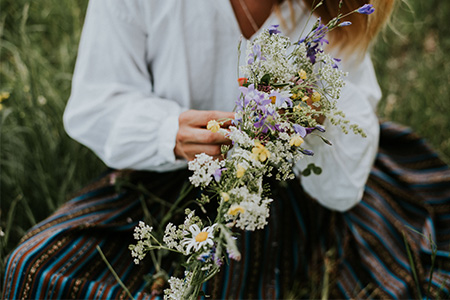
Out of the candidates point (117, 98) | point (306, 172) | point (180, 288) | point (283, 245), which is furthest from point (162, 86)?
point (180, 288)

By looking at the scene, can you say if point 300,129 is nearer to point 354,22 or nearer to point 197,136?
point 197,136

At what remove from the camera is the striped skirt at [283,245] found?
42.0 inches

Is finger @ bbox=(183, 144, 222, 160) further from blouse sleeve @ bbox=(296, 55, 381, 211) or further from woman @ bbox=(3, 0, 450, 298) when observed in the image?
blouse sleeve @ bbox=(296, 55, 381, 211)

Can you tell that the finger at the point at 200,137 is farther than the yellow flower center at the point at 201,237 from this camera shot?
Yes

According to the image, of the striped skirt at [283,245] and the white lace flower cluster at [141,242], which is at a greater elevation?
the white lace flower cluster at [141,242]

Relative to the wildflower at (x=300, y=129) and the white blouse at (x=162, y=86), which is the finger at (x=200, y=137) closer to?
the white blouse at (x=162, y=86)

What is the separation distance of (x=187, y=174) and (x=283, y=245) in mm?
374

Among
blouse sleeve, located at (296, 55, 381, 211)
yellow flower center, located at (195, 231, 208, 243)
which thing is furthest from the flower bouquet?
blouse sleeve, located at (296, 55, 381, 211)

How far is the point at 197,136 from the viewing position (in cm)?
96

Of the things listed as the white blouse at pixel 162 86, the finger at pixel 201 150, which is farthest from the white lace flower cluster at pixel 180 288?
the white blouse at pixel 162 86

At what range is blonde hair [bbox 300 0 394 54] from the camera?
109 centimetres

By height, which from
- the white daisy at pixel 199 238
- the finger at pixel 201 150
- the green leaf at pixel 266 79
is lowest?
the finger at pixel 201 150

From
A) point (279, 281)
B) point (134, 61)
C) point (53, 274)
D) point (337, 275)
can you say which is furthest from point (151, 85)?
point (337, 275)

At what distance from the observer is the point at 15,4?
227 centimetres
